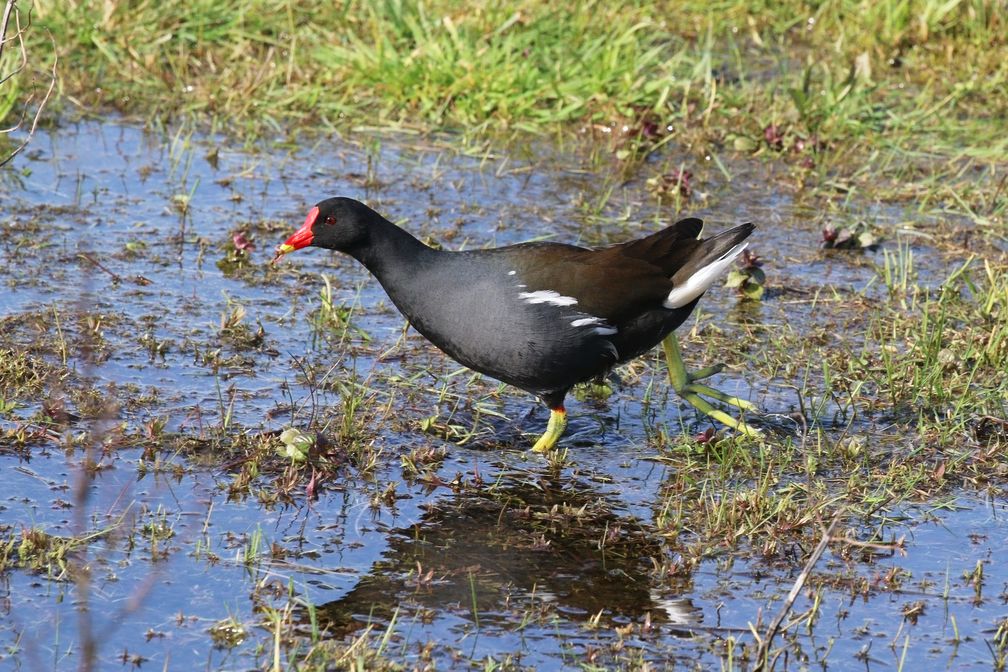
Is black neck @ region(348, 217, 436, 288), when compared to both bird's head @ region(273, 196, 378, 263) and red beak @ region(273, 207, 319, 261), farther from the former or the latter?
red beak @ region(273, 207, 319, 261)

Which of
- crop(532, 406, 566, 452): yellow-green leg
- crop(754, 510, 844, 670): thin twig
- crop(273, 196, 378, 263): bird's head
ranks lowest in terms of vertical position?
crop(532, 406, 566, 452): yellow-green leg

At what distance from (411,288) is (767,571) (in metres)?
1.46

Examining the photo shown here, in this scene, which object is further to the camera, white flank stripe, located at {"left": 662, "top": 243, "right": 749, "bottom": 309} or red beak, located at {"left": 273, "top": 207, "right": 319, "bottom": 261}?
red beak, located at {"left": 273, "top": 207, "right": 319, "bottom": 261}

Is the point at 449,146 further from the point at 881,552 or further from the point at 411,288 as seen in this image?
the point at 881,552

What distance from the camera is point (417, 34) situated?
7.55m

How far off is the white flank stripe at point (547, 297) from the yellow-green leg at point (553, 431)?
377 mm

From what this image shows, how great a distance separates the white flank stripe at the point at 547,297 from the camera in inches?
185

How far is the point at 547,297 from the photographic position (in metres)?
4.71

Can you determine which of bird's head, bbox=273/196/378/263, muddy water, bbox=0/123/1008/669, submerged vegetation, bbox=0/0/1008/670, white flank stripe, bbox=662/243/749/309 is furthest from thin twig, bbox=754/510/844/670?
bird's head, bbox=273/196/378/263

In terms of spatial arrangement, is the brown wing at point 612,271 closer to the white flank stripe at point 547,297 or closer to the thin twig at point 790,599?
the white flank stripe at point 547,297

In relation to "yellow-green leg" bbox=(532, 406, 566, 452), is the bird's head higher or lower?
higher

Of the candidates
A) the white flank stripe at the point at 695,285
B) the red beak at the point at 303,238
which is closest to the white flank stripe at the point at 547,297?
the white flank stripe at the point at 695,285

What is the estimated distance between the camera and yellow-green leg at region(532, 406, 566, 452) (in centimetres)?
486

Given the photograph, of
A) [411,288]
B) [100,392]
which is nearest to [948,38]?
[411,288]
